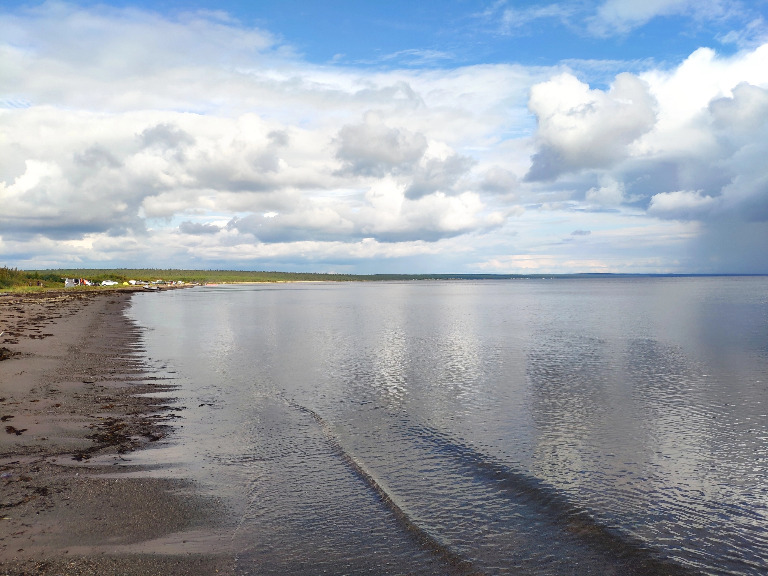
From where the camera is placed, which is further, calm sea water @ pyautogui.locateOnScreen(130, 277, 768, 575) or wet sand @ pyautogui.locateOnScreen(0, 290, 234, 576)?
calm sea water @ pyautogui.locateOnScreen(130, 277, 768, 575)

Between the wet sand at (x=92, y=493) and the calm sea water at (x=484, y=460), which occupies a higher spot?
the wet sand at (x=92, y=493)

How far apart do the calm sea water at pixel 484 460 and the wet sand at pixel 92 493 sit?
802 millimetres

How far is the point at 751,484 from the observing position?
1246 centimetres

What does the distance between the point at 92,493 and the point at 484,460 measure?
30.4 ft

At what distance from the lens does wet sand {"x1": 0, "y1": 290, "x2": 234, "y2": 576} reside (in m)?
8.52

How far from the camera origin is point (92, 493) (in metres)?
11.0

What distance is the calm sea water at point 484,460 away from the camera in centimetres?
932

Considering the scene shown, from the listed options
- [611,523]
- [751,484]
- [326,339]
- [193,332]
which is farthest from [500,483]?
[193,332]

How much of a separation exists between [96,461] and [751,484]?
51.2 ft

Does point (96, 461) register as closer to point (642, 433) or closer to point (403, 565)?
point (403, 565)

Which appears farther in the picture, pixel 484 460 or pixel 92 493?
pixel 484 460

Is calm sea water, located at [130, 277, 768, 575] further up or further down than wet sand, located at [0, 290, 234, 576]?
further down

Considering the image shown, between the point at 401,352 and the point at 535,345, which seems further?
the point at 535,345

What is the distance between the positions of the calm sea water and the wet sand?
0.80 meters
